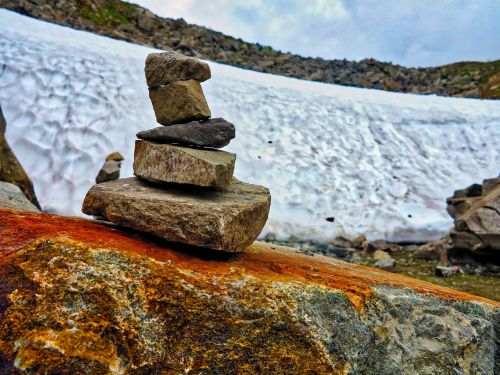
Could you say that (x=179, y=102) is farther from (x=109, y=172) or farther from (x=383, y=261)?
(x=383, y=261)

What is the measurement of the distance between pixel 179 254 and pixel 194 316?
77cm

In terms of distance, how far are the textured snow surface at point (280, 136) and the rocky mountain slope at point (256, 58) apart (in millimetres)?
7825

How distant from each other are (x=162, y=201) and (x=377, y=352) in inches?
91.4

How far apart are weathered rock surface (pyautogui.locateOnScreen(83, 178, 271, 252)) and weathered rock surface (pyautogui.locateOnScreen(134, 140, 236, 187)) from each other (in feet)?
0.55

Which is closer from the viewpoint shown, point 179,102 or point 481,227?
point 179,102

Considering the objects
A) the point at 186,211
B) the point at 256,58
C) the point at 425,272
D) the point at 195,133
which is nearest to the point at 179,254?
the point at 186,211

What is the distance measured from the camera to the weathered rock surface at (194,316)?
263 centimetres

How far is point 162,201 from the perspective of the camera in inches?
151

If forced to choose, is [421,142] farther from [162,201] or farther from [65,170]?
[162,201]

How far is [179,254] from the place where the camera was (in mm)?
3641

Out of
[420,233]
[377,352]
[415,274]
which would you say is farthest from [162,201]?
[420,233]

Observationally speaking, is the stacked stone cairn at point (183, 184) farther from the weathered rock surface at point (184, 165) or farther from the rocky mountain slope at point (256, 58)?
the rocky mountain slope at point (256, 58)

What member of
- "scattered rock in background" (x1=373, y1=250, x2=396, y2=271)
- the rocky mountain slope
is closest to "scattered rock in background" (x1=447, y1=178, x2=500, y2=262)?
"scattered rock in background" (x1=373, y1=250, x2=396, y2=271)

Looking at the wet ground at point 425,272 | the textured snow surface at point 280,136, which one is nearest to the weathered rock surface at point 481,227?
the wet ground at point 425,272
